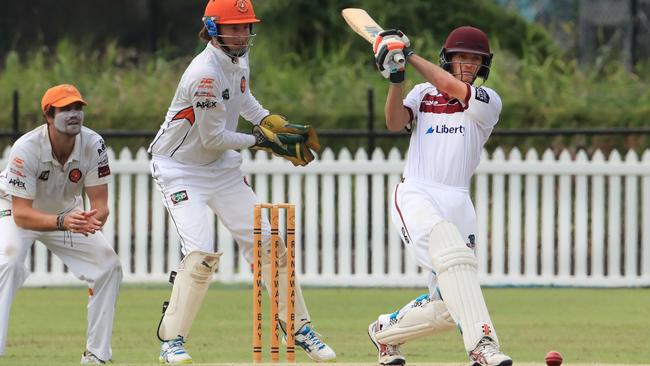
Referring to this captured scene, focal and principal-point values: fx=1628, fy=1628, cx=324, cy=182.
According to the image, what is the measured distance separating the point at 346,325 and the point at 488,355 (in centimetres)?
365

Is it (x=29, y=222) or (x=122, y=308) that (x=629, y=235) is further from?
(x=29, y=222)

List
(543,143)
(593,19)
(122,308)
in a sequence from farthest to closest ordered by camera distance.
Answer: (593,19), (543,143), (122,308)

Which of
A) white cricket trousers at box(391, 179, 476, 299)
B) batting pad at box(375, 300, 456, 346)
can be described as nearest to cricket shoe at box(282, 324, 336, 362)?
batting pad at box(375, 300, 456, 346)

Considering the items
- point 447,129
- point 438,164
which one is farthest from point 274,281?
point 447,129

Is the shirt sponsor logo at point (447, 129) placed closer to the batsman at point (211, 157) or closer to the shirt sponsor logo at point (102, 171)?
the batsman at point (211, 157)

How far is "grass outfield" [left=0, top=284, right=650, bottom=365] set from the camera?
8.52 meters

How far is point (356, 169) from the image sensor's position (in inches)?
485

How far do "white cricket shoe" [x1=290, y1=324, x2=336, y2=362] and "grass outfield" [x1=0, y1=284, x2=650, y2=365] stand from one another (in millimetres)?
156

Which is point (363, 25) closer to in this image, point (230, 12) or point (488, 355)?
point (230, 12)

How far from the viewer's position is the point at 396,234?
1236 cm

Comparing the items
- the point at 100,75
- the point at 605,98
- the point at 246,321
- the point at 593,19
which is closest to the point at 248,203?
the point at 246,321

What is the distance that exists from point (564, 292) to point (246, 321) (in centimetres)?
288

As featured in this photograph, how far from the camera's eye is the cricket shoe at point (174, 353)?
7.61m

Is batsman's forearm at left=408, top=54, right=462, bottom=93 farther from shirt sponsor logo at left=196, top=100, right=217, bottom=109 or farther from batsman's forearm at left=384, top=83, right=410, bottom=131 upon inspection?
shirt sponsor logo at left=196, top=100, right=217, bottom=109
